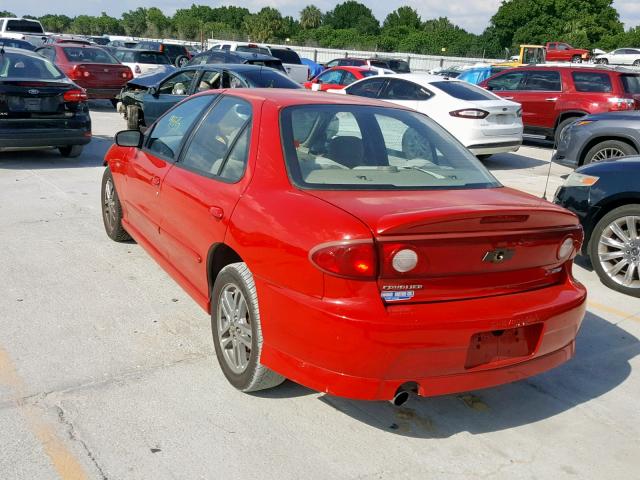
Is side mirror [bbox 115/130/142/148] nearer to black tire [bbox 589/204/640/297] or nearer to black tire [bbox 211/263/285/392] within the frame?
black tire [bbox 211/263/285/392]

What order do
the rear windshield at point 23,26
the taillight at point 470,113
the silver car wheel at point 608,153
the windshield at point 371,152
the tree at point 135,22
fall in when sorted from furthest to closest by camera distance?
the tree at point 135,22 < the rear windshield at point 23,26 < the taillight at point 470,113 < the silver car wheel at point 608,153 < the windshield at point 371,152

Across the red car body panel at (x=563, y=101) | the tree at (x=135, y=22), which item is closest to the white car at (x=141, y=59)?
the red car body panel at (x=563, y=101)

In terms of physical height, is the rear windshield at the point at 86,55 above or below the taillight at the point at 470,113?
above

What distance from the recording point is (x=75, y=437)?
3.22 metres

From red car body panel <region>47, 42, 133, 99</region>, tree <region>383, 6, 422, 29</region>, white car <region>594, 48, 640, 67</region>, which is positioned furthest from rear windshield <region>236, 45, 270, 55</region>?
tree <region>383, 6, 422, 29</region>

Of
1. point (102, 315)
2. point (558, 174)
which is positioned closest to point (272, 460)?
point (102, 315)

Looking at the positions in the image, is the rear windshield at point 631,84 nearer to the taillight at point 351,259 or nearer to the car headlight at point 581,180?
the car headlight at point 581,180

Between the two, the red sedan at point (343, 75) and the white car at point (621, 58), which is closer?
the red sedan at point (343, 75)

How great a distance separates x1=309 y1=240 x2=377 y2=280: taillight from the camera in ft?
9.64

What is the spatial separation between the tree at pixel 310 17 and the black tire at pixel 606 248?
351 ft

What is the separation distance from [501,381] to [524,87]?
1319 cm

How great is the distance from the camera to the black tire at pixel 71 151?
10.5 meters

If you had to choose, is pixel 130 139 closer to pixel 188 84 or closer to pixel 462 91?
pixel 188 84

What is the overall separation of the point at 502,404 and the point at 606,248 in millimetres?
2721
